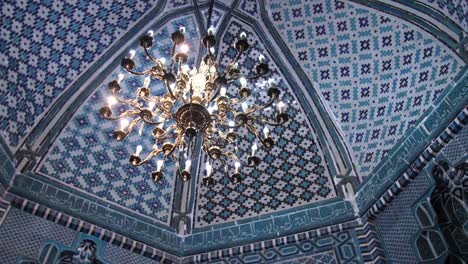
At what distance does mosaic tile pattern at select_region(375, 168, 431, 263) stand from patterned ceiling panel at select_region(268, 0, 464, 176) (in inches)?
29.2

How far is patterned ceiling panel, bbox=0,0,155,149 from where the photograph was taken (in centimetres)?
640

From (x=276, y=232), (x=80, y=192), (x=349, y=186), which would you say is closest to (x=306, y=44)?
(x=349, y=186)

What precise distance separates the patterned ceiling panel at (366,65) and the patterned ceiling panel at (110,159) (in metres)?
1.72

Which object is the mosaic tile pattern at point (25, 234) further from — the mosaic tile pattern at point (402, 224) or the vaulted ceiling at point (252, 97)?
the mosaic tile pattern at point (402, 224)

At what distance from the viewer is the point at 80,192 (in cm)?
708

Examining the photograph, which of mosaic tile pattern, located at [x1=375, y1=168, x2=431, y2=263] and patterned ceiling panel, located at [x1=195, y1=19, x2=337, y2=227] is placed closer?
mosaic tile pattern, located at [x1=375, y1=168, x2=431, y2=263]

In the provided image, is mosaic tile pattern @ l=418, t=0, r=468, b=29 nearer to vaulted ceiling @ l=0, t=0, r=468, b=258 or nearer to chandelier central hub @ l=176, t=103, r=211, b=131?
vaulted ceiling @ l=0, t=0, r=468, b=258

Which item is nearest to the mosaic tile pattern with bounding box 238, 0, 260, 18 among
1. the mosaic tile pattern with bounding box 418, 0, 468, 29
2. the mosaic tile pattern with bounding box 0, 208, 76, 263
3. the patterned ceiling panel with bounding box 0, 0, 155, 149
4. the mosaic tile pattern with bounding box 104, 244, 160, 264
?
the patterned ceiling panel with bounding box 0, 0, 155, 149

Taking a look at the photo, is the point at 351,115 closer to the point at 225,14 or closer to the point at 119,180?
the point at 225,14

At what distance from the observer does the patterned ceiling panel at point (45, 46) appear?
6402mm

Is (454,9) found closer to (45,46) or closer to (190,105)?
(190,105)

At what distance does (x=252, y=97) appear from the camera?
8.00 metres

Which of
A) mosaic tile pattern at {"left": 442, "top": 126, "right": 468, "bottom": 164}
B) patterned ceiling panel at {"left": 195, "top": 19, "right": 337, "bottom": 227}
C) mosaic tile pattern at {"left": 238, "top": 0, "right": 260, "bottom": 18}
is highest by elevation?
mosaic tile pattern at {"left": 238, "top": 0, "right": 260, "bottom": 18}

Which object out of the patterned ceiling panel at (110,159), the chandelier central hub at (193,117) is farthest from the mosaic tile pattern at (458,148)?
the patterned ceiling panel at (110,159)
